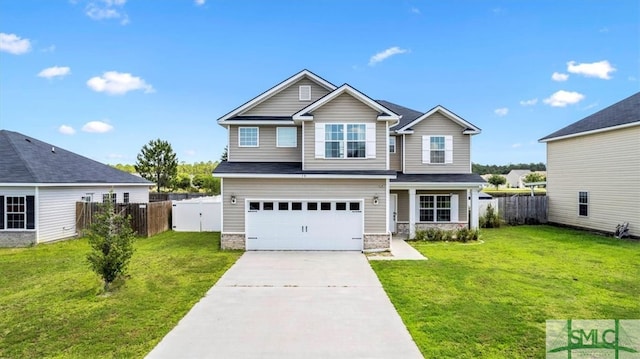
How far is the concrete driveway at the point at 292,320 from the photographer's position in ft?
17.5

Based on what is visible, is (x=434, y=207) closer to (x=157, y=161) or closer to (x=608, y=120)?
(x=608, y=120)

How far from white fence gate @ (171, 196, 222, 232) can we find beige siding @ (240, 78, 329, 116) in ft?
21.0

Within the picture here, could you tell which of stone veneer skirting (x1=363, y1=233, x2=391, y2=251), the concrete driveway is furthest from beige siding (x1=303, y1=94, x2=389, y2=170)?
the concrete driveway

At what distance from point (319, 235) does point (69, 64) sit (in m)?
19.1

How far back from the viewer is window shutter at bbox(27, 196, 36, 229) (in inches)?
580

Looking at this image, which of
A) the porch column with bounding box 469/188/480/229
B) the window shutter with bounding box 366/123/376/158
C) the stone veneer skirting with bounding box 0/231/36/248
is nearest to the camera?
the window shutter with bounding box 366/123/376/158

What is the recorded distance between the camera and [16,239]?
576 inches

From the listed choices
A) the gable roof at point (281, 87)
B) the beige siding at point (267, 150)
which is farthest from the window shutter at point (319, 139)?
the gable roof at point (281, 87)

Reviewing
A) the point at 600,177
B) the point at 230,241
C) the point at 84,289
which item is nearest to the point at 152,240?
the point at 230,241

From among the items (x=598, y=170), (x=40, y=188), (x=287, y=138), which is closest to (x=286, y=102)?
(x=287, y=138)

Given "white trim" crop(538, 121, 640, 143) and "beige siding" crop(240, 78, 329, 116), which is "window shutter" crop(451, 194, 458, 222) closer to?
"white trim" crop(538, 121, 640, 143)

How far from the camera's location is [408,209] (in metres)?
16.8

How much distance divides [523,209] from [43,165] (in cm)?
2663

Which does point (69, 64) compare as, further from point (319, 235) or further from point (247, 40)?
point (319, 235)
